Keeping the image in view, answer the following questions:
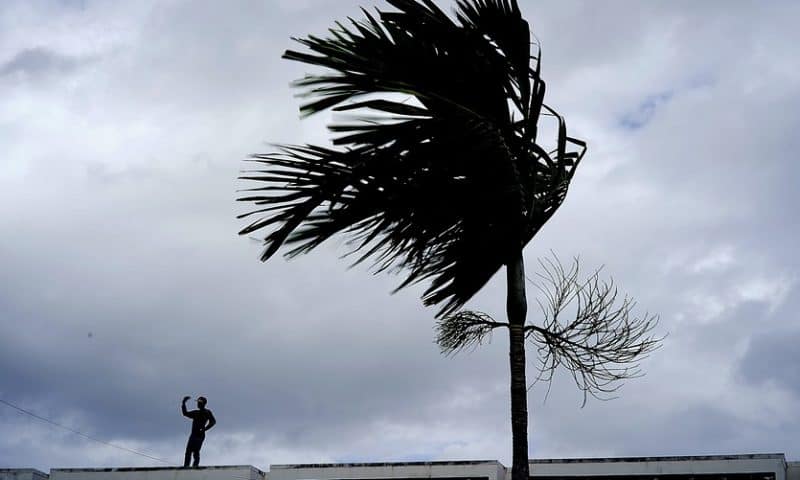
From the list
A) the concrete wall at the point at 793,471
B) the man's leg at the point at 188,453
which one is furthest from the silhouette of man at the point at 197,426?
the concrete wall at the point at 793,471

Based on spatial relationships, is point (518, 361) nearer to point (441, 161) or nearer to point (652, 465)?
point (441, 161)

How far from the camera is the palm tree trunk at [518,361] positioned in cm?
679

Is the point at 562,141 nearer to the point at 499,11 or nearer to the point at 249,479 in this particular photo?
the point at 499,11

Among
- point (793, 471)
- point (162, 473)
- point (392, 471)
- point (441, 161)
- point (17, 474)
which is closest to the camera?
point (441, 161)

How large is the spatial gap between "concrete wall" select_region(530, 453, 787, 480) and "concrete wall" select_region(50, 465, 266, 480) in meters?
5.48

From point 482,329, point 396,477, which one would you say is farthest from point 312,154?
point 396,477

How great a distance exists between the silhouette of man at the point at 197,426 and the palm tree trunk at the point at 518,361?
1324cm

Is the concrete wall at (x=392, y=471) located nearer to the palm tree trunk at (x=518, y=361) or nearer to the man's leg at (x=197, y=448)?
the man's leg at (x=197, y=448)

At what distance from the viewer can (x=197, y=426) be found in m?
19.4

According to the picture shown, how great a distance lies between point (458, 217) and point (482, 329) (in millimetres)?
1639

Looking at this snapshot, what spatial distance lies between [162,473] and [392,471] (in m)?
4.66

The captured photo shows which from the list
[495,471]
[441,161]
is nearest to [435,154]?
[441,161]

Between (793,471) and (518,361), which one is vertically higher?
(793,471)

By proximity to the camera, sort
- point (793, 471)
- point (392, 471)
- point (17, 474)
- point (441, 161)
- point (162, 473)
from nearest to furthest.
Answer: point (441, 161)
point (793, 471)
point (392, 471)
point (162, 473)
point (17, 474)
